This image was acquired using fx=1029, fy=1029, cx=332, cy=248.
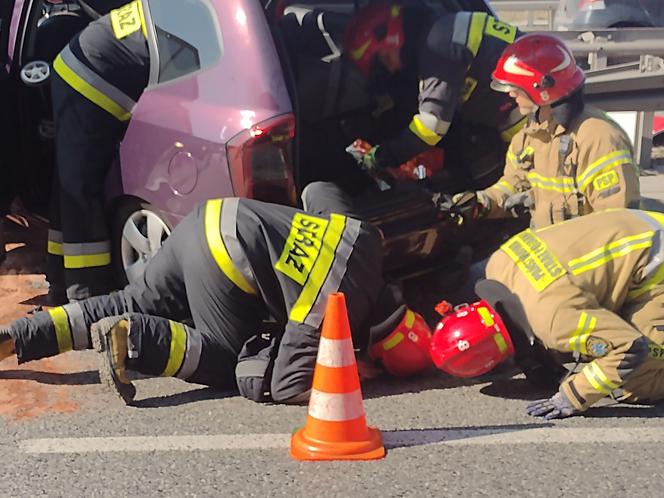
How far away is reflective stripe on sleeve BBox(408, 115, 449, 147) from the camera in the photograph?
5.20m

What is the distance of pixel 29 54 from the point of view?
18.2 ft

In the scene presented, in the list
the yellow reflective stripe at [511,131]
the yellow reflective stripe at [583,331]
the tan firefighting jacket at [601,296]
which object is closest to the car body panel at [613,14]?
the yellow reflective stripe at [511,131]

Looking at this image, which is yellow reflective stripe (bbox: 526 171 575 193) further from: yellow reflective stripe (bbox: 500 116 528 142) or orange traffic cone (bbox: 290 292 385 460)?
orange traffic cone (bbox: 290 292 385 460)

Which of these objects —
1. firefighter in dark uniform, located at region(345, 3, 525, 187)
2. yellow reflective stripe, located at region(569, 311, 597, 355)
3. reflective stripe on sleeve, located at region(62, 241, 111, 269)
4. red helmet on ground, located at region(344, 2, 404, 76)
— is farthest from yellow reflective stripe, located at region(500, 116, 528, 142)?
reflective stripe on sleeve, located at region(62, 241, 111, 269)

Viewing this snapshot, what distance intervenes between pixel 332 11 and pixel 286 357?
2.33 metres

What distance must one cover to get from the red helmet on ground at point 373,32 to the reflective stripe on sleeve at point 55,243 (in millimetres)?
1796

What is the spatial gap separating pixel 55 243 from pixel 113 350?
59.0 inches

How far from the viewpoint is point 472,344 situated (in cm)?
408

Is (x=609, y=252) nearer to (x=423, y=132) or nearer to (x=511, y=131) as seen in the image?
(x=423, y=132)

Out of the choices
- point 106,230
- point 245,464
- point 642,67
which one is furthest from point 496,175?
point 642,67

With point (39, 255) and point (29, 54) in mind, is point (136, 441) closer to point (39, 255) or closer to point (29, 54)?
point (29, 54)

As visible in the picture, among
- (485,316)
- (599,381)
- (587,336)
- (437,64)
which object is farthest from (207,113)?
(599,381)

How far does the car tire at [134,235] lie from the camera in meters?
4.85

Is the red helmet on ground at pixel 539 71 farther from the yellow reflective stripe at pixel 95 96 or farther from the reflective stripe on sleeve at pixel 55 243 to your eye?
the reflective stripe on sleeve at pixel 55 243
